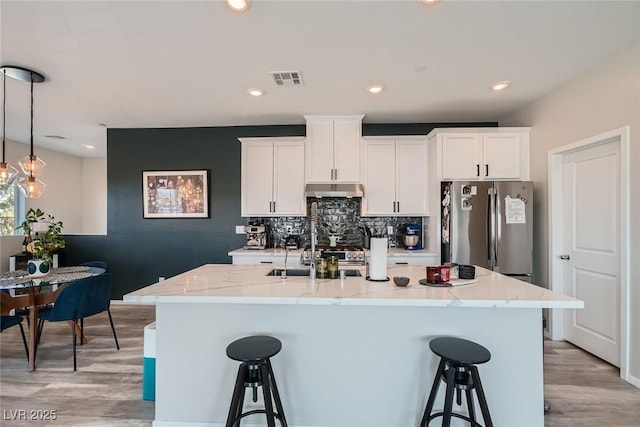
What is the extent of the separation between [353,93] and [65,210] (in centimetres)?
671

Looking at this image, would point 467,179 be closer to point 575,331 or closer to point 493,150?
point 493,150

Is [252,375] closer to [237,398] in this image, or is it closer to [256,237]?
[237,398]

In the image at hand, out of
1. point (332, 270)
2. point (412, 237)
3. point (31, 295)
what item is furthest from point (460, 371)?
point (31, 295)

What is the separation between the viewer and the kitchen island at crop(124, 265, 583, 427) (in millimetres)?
1837

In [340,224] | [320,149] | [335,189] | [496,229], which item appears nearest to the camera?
[496,229]

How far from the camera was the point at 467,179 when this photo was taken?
3.75 metres

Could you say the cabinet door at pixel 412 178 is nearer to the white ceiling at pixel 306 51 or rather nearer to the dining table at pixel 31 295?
the white ceiling at pixel 306 51

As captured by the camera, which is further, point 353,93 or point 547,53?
point 353,93

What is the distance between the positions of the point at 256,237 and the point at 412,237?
2.05 metres

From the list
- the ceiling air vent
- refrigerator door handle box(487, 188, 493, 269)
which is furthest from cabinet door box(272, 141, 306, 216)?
refrigerator door handle box(487, 188, 493, 269)

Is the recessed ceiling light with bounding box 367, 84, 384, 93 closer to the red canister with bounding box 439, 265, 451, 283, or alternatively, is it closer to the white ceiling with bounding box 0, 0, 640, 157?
the white ceiling with bounding box 0, 0, 640, 157

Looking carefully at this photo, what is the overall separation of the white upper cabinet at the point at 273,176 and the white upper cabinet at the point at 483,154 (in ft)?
5.84

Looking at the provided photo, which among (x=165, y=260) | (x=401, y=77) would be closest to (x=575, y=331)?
(x=401, y=77)

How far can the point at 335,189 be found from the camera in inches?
156
